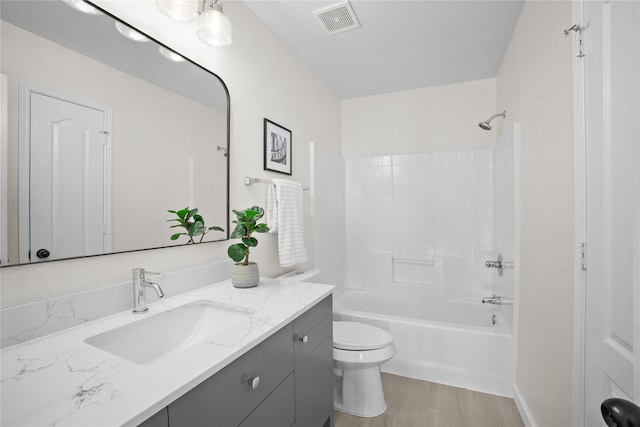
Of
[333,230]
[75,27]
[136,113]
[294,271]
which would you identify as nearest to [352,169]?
[333,230]

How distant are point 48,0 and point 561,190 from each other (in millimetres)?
1947

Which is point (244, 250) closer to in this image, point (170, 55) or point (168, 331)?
point (168, 331)

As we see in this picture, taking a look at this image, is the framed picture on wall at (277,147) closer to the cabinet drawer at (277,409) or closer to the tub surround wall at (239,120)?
the tub surround wall at (239,120)

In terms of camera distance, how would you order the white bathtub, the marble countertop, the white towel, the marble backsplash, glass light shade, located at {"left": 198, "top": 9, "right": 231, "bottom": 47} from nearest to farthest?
the marble countertop
the marble backsplash
glass light shade, located at {"left": 198, "top": 9, "right": 231, "bottom": 47}
the white towel
the white bathtub

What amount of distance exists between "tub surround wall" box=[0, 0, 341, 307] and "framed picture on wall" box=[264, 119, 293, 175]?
5 cm

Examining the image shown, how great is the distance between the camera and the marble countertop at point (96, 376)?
526mm

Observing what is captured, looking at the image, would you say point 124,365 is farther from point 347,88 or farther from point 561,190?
point 347,88

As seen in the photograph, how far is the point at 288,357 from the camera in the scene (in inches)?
42.2

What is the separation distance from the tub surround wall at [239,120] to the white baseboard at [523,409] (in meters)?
1.63

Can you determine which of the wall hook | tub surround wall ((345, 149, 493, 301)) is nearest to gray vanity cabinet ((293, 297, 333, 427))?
the wall hook

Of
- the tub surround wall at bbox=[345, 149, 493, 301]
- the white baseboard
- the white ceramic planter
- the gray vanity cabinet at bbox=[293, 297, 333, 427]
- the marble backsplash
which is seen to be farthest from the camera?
the tub surround wall at bbox=[345, 149, 493, 301]

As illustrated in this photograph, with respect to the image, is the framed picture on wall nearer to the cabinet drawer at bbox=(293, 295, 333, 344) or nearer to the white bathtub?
the cabinet drawer at bbox=(293, 295, 333, 344)

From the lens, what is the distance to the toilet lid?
1.74m

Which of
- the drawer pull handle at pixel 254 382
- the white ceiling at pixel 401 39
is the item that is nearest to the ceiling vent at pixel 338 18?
the white ceiling at pixel 401 39
